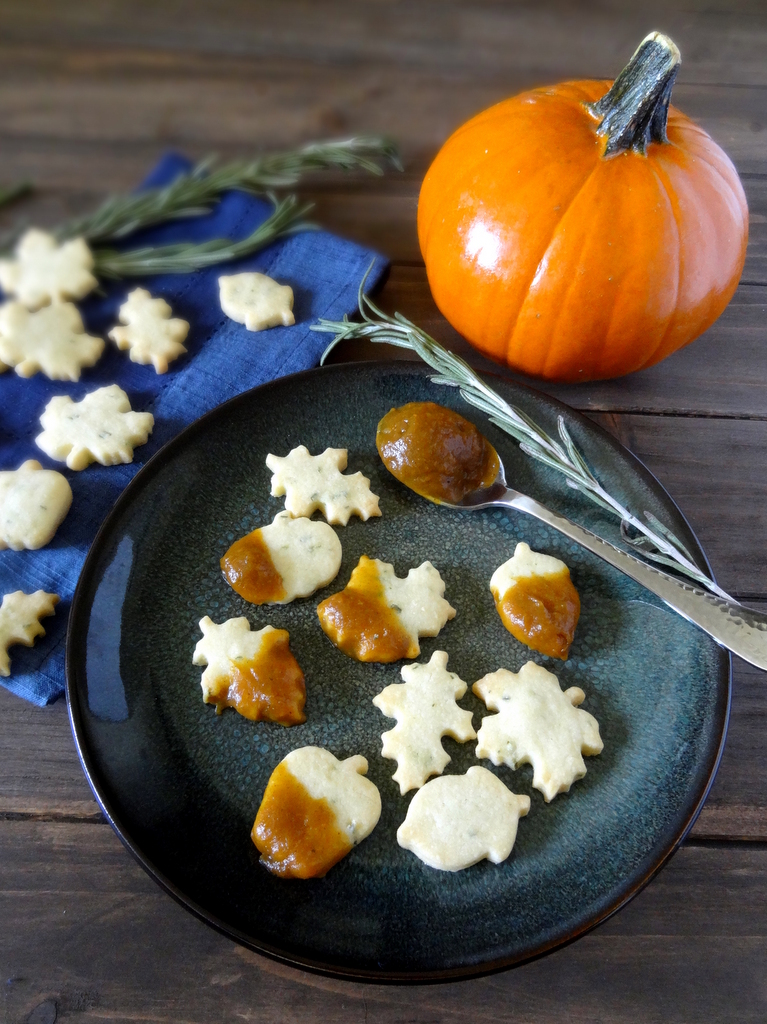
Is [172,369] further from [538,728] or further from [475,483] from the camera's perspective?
[538,728]

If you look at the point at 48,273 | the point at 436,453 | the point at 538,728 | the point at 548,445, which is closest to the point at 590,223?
the point at 548,445

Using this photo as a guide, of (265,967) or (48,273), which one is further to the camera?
(48,273)

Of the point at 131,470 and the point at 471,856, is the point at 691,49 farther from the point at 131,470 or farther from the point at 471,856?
the point at 471,856

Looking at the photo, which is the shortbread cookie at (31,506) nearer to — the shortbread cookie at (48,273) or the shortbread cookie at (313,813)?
the shortbread cookie at (48,273)

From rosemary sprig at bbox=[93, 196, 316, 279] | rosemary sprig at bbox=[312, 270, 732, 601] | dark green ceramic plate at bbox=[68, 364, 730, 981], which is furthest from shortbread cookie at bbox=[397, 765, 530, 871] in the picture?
rosemary sprig at bbox=[93, 196, 316, 279]

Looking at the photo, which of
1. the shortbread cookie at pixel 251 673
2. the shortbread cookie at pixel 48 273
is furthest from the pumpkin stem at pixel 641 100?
the shortbread cookie at pixel 48 273

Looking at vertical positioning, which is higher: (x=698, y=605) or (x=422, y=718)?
(x=698, y=605)
